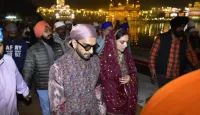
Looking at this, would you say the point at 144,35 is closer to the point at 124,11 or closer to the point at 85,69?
the point at 85,69

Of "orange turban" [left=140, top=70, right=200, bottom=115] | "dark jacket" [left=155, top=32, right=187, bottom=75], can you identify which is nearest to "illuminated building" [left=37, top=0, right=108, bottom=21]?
"dark jacket" [left=155, top=32, right=187, bottom=75]

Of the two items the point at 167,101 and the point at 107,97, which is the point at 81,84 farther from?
the point at 167,101

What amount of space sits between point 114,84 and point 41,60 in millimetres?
1331

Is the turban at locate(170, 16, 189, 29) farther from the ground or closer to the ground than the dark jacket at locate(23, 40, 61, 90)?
farther from the ground

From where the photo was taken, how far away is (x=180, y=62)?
5.22 meters

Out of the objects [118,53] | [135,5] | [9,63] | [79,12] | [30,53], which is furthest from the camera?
[135,5]

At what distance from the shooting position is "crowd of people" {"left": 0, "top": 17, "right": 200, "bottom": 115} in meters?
2.83

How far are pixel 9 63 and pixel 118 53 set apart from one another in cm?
141

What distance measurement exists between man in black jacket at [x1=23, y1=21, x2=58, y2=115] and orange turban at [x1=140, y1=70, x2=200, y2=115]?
11.2 feet

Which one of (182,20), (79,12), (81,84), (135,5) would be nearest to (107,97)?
(81,84)

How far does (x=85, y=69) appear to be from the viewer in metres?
2.88

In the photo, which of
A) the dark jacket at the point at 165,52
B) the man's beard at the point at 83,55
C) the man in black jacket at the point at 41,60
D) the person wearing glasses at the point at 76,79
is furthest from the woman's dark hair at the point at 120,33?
the dark jacket at the point at 165,52

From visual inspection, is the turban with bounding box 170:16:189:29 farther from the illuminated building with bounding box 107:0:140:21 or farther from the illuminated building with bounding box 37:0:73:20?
the illuminated building with bounding box 107:0:140:21

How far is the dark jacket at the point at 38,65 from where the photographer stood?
171 inches
